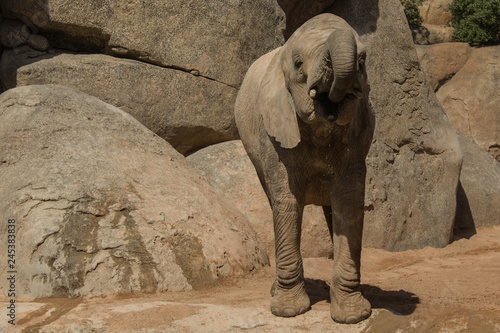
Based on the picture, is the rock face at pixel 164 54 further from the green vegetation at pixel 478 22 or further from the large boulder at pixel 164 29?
the green vegetation at pixel 478 22

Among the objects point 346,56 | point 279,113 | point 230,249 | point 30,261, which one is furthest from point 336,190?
point 30,261

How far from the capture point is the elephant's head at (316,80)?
11.1 ft

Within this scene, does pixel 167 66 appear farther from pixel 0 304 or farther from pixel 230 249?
pixel 0 304

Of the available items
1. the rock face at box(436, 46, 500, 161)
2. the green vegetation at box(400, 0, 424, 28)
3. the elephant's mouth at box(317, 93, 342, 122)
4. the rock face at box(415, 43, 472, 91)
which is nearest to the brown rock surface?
the green vegetation at box(400, 0, 424, 28)

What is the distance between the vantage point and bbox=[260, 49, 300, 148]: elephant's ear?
Result: 4.12 metres

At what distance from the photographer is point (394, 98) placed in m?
9.11

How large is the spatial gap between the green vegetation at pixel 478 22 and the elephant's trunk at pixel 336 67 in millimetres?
12015

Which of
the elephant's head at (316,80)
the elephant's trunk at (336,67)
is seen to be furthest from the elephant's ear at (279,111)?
the elephant's trunk at (336,67)

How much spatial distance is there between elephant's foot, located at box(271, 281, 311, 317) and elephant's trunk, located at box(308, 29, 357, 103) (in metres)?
1.56

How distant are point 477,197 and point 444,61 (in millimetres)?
5055

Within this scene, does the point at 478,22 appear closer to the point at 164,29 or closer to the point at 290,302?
the point at 164,29

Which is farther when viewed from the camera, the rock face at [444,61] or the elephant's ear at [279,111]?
the rock face at [444,61]

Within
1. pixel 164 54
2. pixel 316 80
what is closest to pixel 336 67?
pixel 316 80

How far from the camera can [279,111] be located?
4219 mm
